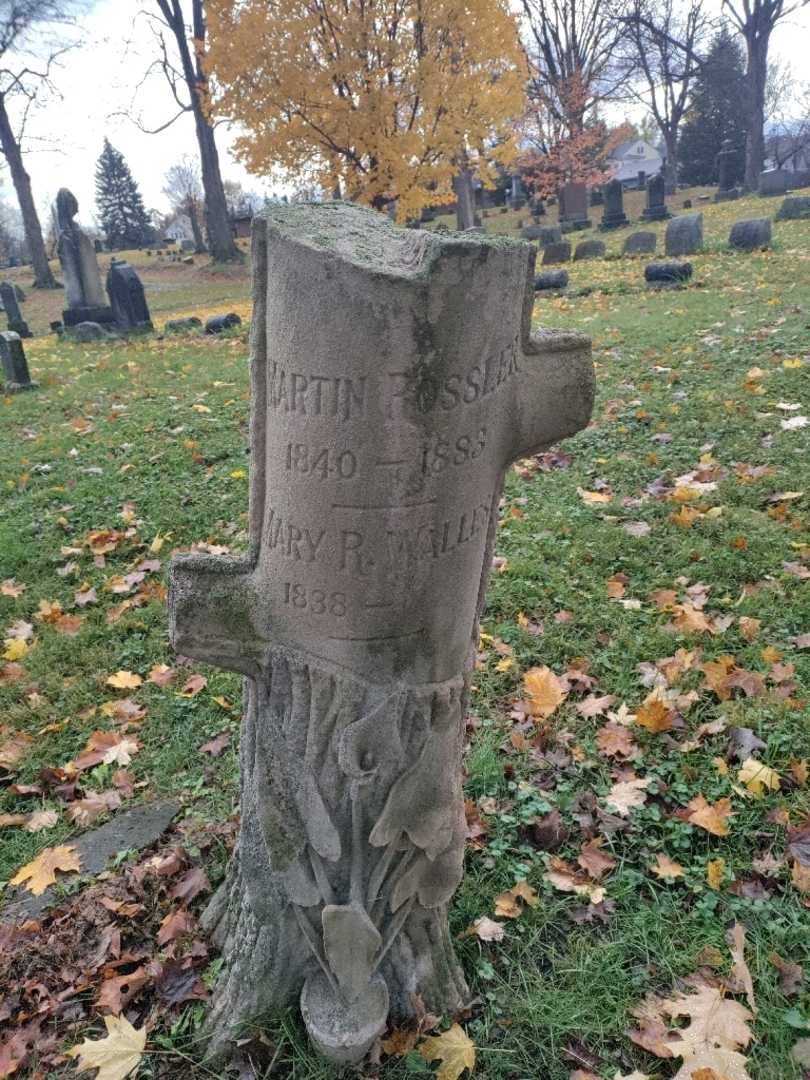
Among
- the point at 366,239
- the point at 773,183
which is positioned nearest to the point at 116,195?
the point at 773,183

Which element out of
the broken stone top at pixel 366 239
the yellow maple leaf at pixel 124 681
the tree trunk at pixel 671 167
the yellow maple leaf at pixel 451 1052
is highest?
the tree trunk at pixel 671 167

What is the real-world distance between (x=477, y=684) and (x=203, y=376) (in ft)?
22.4

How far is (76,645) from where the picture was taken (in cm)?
381

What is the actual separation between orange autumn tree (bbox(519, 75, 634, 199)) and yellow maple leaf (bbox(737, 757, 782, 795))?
1132 inches

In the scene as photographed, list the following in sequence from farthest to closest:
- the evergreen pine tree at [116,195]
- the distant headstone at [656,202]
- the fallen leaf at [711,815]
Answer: the evergreen pine tree at [116,195] → the distant headstone at [656,202] → the fallen leaf at [711,815]

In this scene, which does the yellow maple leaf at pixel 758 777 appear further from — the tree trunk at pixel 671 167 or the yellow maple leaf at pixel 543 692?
the tree trunk at pixel 671 167

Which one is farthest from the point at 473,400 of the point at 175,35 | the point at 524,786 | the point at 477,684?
the point at 175,35

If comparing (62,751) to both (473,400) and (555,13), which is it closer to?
(473,400)

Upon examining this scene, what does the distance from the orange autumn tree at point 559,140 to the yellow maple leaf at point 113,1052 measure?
30.0m

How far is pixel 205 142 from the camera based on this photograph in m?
22.7

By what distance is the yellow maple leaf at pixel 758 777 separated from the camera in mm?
2545

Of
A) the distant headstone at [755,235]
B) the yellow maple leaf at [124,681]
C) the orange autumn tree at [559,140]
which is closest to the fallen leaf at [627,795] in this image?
the yellow maple leaf at [124,681]

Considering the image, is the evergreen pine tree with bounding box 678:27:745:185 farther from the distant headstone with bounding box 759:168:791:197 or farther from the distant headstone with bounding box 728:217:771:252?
the distant headstone with bounding box 728:217:771:252

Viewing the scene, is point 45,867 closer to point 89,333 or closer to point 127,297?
point 89,333
